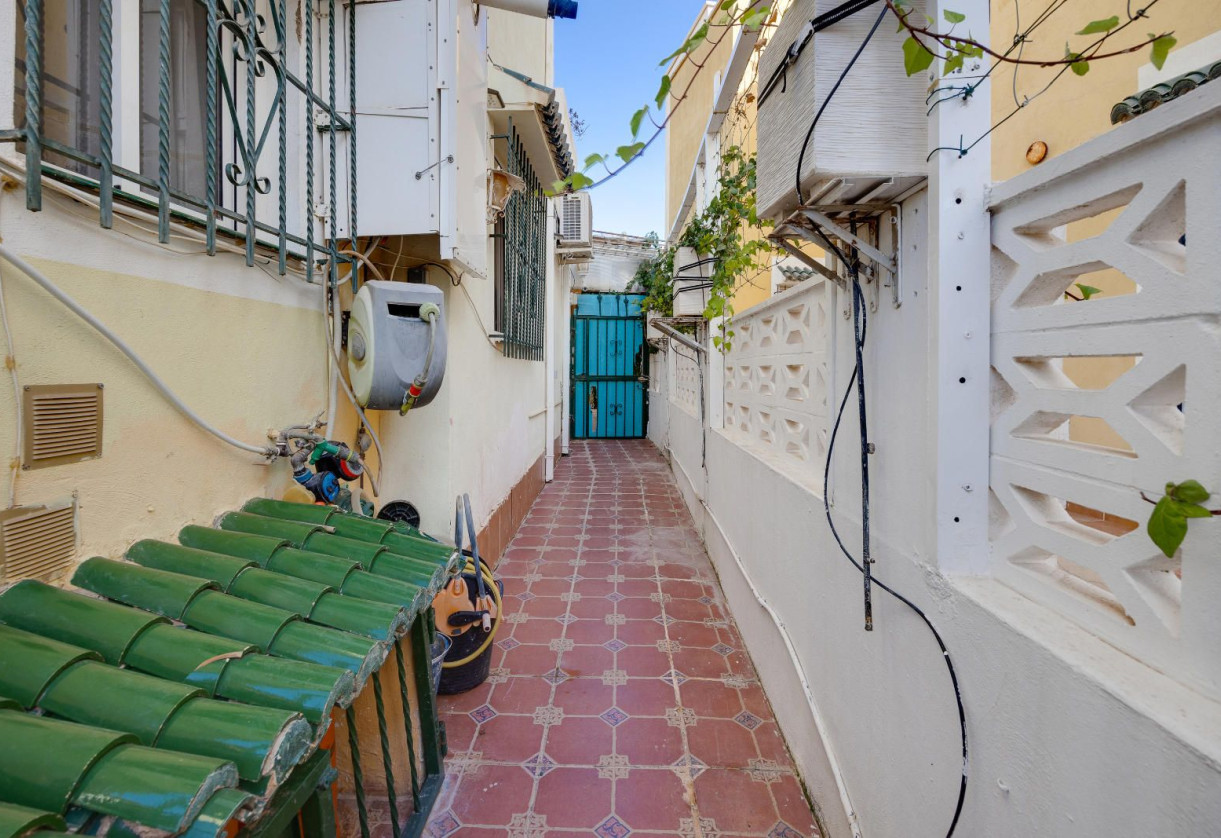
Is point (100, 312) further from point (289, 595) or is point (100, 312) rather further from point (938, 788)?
point (938, 788)

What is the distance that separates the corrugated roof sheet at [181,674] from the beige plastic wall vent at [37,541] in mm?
43

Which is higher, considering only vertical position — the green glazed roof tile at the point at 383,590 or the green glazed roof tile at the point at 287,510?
the green glazed roof tile at the point at 287,510

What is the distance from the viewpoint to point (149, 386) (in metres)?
1.57

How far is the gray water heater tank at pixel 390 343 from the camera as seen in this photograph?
2.21 m

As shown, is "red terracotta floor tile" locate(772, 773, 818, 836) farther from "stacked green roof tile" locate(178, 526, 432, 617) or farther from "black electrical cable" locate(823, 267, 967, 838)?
"stacked green roof tile" locate(178, 526, 432, 617)

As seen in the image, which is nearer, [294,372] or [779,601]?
[294,372]

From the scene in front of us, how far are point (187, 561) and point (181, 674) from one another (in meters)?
0.45

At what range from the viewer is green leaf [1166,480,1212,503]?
840 millimetres

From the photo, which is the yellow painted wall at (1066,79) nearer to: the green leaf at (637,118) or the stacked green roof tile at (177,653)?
the green leaf at (637,118)

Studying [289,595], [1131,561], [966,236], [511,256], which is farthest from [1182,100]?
[511,256]

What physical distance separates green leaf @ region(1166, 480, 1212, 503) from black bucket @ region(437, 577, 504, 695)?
8.97 ft

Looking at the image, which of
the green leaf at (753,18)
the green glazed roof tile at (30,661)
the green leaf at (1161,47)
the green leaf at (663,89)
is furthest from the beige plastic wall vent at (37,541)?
the green leaf at (1161,47)

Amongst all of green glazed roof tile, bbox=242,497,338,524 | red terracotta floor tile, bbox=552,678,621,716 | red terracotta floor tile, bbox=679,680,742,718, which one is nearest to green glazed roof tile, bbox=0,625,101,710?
green glazed roof tile, bbox=242,497,338,524

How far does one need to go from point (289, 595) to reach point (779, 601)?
7.09 ft
